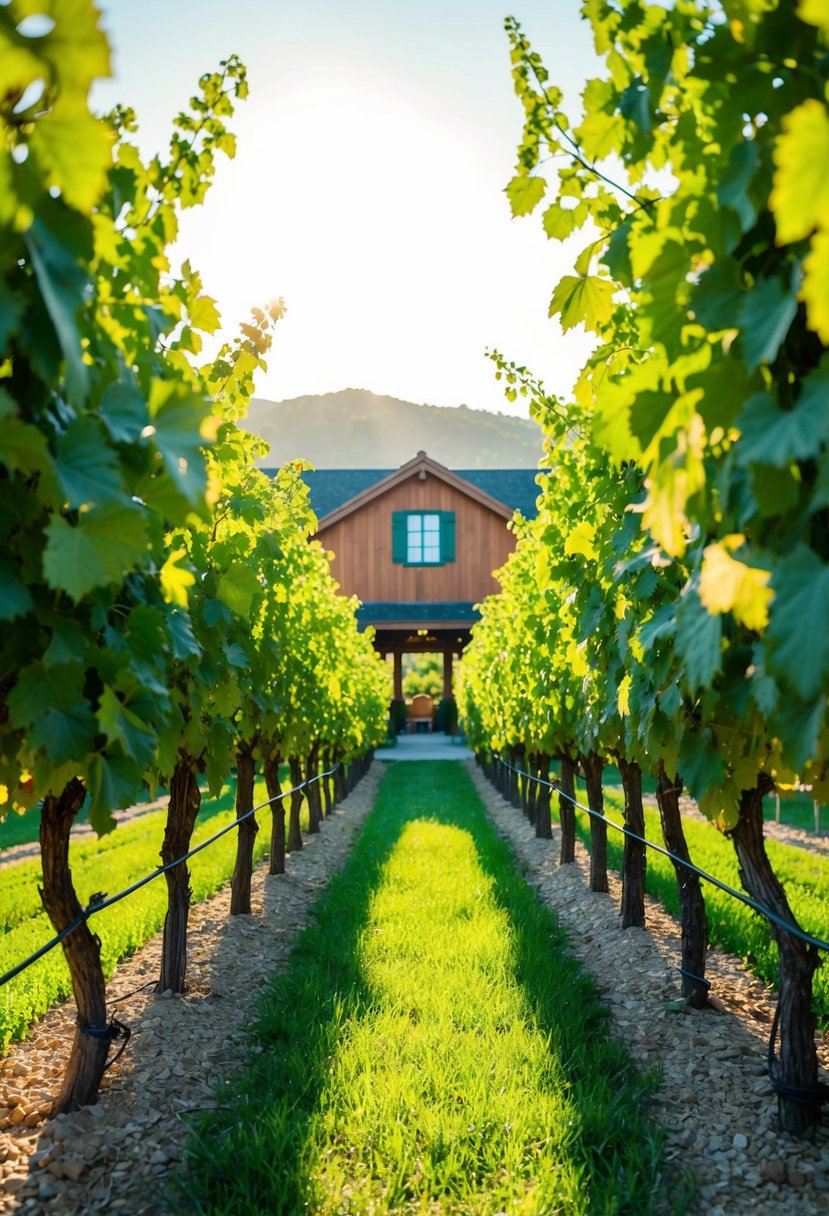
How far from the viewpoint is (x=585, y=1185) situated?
9.91ft

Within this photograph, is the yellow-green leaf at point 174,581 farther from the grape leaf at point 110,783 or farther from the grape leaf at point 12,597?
the grape leaf at point 12,597

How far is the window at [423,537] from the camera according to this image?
24.2 m

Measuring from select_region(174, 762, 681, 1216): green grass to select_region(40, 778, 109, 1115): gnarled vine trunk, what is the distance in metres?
0.50

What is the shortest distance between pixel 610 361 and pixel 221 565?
2.24 meters

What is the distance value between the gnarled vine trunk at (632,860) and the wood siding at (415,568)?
17882 millimetres

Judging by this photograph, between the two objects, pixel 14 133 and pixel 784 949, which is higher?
pixel 14 133

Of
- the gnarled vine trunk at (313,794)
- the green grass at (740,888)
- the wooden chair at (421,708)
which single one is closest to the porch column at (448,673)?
the wooden chair at (421,708)

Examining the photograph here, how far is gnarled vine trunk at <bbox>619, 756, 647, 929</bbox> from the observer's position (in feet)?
20.5

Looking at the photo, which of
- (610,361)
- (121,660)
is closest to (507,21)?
(610,361)

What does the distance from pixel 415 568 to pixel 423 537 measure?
Answer: 832 millimetres

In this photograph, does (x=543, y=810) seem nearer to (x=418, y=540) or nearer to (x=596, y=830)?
(x=596, y=830)

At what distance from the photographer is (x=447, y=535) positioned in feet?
79.4

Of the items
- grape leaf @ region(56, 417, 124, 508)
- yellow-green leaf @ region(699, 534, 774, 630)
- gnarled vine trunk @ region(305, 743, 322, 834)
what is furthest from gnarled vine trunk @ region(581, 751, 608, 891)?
grape leaf @ region(56, 417, 124, 508)

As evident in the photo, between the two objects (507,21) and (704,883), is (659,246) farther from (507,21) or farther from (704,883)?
(704,883)
